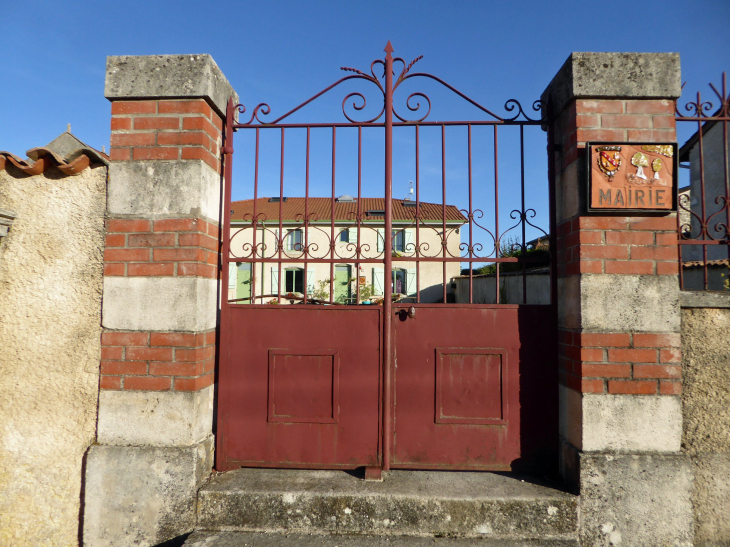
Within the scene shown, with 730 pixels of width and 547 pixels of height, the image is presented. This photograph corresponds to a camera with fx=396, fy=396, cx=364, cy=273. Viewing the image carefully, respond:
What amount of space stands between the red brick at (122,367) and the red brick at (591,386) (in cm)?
278

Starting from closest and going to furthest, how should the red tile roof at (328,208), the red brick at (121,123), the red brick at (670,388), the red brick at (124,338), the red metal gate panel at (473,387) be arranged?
the red brick at (670,388) < the red brick at (124,338) < the red brick at (121,123) < the red metal gate panel at (473,387) < the red tile roof at (328,208)

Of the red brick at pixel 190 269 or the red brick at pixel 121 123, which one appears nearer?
the red brick at pixel 190 269

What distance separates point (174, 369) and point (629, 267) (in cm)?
298

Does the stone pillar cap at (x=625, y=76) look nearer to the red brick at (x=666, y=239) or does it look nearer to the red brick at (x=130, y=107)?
the red brick at (x=666, y=239)

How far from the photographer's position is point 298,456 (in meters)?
2.79

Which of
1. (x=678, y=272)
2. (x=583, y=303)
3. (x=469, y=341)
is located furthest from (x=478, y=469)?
(x=678, y=272)

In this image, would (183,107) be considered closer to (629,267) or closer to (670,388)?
(629,267)

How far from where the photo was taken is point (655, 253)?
2.52 meters

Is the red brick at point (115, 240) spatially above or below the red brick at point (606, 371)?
above

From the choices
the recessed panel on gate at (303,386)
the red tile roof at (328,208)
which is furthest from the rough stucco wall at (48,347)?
the red tile roof at (328,208)

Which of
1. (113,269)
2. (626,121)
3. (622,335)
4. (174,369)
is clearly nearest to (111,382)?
(174,369)

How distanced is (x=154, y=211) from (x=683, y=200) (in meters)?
3.49

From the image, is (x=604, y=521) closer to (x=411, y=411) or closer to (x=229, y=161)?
(x=411, y=411)

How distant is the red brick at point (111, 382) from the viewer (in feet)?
8.34
